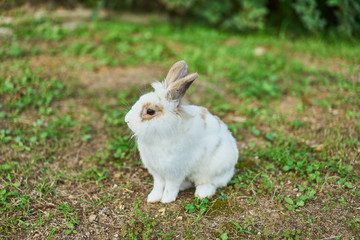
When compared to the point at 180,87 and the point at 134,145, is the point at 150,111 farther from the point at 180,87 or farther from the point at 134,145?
the point at 134,145

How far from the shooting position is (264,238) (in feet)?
8.54

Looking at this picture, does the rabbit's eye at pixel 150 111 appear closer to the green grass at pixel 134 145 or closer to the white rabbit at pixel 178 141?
the white rabbit at pixel 178 141

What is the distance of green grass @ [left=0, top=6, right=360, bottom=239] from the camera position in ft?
9.02

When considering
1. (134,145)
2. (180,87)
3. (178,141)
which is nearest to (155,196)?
(178,141)

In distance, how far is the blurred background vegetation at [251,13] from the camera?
18.9 feet

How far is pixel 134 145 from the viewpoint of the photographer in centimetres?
362

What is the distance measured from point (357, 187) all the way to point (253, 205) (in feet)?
3.19

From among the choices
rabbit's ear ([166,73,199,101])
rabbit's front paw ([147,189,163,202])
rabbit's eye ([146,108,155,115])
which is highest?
rabbit's ear ([166,73,199,101])

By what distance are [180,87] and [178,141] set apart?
16.8 inches

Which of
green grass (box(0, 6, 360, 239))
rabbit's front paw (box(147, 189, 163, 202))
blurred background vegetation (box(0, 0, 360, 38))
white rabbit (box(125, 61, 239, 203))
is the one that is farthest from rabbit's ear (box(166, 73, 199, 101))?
blurred background vegetation (box(0, 0, 360, 38))

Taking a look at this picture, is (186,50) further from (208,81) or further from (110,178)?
(110,178)

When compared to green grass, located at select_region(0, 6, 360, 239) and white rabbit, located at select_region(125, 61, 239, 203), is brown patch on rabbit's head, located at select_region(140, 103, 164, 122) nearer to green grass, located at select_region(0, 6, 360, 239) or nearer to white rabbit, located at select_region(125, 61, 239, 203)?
white rabbit, located at select_region(125, 61, 239, 203)

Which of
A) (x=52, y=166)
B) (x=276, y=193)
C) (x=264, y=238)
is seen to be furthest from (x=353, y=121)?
(x=52, y=166)

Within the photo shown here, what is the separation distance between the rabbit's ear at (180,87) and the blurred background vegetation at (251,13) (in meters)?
3.83
